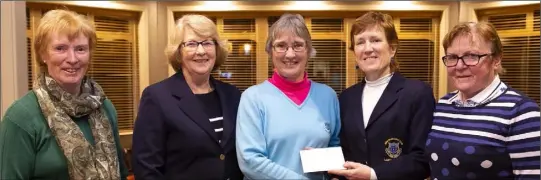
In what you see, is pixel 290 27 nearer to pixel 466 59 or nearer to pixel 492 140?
pixel 466 59

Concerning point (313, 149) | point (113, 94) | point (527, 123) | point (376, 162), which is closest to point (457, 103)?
point (527, 123)

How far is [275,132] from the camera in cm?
191

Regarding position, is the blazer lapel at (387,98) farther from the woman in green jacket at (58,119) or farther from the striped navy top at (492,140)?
the woman in green jacket at (58,119)

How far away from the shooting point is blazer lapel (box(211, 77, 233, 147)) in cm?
202

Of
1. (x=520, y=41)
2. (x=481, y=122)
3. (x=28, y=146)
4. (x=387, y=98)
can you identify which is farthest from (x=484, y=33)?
(x=520, y=41)

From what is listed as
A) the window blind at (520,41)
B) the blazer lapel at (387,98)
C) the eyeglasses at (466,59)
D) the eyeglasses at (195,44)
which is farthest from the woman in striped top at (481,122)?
the window blind at (520,41)

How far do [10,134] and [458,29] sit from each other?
5.39 ft

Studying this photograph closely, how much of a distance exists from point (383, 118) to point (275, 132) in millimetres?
438

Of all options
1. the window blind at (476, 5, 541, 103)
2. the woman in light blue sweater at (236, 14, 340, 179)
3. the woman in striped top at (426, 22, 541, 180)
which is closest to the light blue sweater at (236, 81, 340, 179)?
the woman in light blue sweater at (236, 14, 340, 179)

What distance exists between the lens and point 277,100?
197cm

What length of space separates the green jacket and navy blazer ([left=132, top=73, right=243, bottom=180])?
13.0 inches

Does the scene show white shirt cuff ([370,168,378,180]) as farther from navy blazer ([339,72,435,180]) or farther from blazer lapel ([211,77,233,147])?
blazer lapel ([211,77,233,147])

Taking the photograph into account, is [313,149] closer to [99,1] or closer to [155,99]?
[155,99]

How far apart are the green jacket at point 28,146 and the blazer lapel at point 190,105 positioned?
1.64 ft
